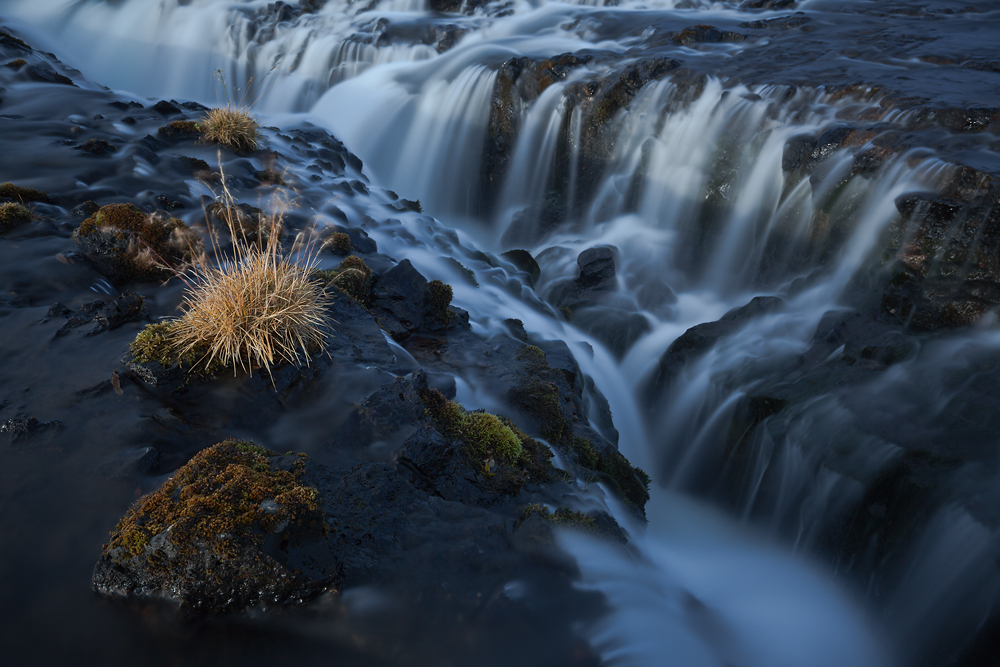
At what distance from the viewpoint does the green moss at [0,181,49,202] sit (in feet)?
24.8

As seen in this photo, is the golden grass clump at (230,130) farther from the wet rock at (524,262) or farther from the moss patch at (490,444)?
the moss patch at (490,444)

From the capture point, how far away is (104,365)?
5035 millimetres

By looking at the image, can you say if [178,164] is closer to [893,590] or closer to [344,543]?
[344,543]

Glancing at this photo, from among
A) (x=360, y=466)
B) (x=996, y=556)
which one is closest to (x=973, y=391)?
(x=996, y=556)

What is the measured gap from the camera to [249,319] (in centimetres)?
496

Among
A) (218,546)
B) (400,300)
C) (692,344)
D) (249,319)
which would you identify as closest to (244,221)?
(400,300)

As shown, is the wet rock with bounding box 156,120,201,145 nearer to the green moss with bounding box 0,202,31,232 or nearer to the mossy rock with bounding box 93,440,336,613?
the green moss with bounding box 0,202,31,232

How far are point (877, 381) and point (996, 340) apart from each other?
1571mm

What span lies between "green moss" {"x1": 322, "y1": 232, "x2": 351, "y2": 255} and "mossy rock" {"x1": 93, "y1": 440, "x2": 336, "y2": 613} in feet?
15.3

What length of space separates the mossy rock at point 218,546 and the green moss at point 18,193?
6.20m

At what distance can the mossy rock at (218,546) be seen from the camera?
10.6 ft

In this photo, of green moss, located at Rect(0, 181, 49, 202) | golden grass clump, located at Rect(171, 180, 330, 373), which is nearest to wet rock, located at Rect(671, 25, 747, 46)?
golden grass clump, located at Rect(171, 180, 330, 373)

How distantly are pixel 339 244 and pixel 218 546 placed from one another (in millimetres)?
5236

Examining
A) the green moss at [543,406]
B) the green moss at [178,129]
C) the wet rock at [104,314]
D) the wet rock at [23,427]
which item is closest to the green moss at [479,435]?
the green moss at [543,406]
